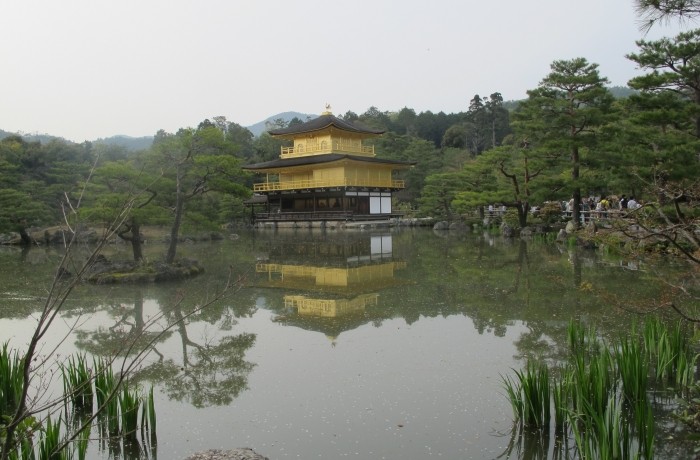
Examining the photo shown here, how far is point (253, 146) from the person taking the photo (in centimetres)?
4456

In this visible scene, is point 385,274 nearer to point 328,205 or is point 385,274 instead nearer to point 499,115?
point 328,205

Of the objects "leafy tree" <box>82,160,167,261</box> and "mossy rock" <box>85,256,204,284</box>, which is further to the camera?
"leafy tree" <box>82,160,167,261</box>

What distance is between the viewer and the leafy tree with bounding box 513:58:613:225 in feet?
55.4

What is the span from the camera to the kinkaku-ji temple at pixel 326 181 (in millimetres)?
29391

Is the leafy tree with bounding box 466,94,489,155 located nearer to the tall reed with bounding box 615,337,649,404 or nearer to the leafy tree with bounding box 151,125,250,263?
the leafy tree with bounding box 151,125,250,263

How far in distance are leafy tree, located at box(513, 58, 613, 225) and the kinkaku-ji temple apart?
40.5ft

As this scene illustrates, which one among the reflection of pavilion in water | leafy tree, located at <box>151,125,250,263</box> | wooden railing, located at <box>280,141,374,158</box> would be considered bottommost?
the reflection of pavilion in water

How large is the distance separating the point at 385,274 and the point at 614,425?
8638 mm

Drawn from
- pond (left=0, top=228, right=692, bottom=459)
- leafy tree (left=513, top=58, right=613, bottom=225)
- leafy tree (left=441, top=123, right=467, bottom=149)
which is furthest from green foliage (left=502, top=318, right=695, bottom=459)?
leafy tree (left=441, top=123, right=467, bottom=149)

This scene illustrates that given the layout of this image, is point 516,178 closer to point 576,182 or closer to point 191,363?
point 576,182

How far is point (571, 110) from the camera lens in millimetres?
17203

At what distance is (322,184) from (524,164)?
12165mm

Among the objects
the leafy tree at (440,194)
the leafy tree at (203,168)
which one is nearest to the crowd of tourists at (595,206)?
the leafy tree at (440,194)

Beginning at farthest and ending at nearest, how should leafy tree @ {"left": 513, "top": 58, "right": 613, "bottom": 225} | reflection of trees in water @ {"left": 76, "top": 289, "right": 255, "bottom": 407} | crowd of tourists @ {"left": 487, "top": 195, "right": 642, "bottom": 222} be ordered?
leafy tree @ {"left": 513, "top": 58, "right": 613, "bottom": 225}, crowd of tourists @ {"left": 487, "top": 195, "right": 642, "bottom": 222}, reflection of trees in water @ {"left": 76, "top": 289, "right": 255, "bottom": 407}
